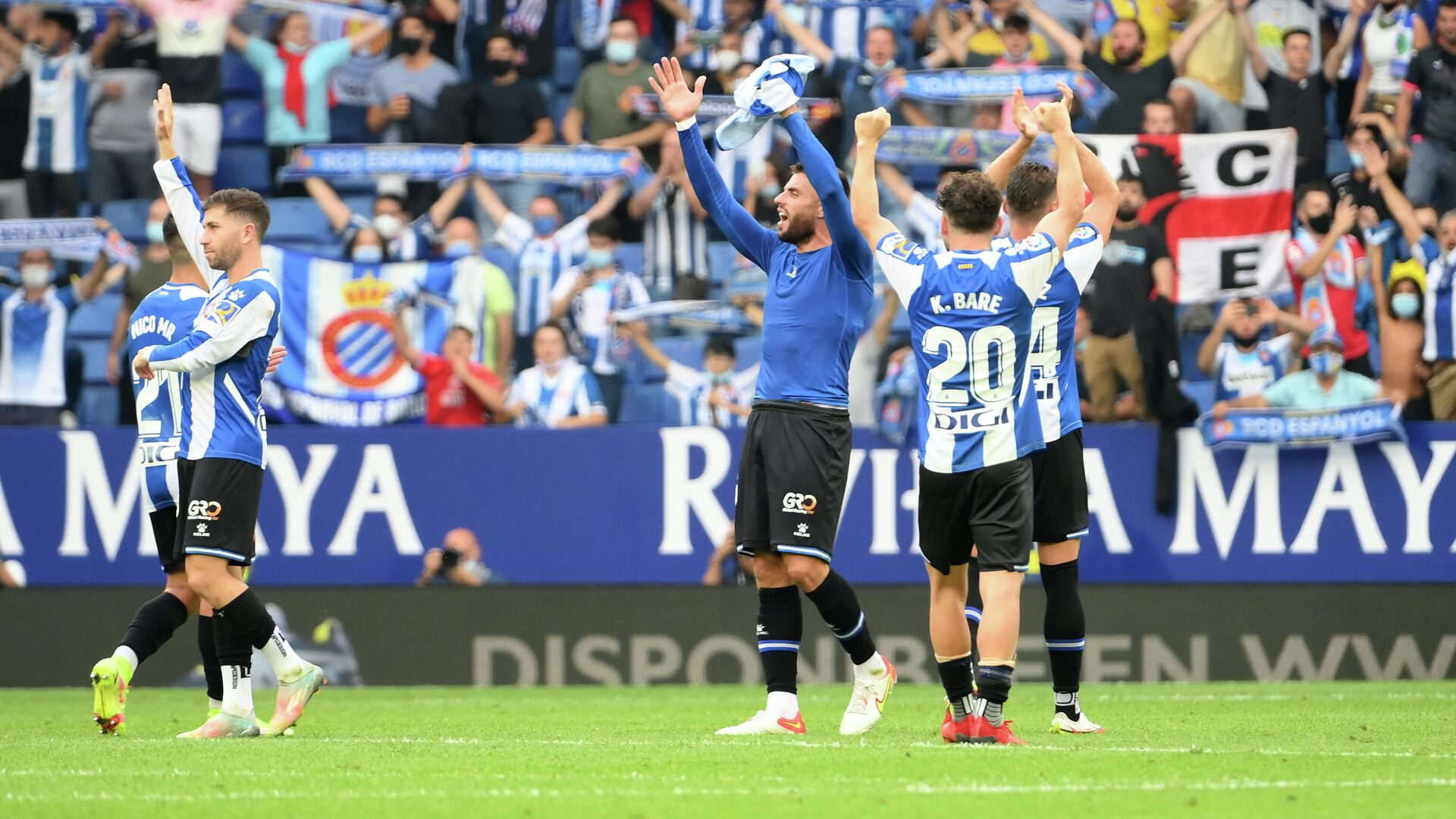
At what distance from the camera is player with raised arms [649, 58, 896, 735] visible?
23.8 ft

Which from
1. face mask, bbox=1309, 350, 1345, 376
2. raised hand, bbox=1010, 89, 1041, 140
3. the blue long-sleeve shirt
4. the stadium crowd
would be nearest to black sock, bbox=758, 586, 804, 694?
the blue long-sleeve shirt

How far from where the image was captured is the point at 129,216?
47.7 feet

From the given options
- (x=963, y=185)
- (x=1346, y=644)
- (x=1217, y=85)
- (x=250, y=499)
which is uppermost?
(x=1217, y=85)

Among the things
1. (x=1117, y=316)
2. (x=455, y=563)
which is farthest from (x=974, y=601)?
(x=455, y=563)

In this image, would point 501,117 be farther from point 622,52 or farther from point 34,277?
point 34,277

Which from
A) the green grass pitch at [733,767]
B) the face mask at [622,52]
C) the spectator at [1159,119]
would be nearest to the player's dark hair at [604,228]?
the face mask at [622,52]

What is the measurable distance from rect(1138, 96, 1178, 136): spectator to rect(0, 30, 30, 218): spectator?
869cm

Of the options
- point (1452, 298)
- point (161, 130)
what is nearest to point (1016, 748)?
point (161, 130)

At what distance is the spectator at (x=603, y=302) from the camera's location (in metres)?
→ 13.6

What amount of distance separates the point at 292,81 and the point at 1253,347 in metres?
7.58

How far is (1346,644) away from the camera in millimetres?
12250

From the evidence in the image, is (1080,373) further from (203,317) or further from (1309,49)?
(203,317)

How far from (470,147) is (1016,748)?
8.80 metres

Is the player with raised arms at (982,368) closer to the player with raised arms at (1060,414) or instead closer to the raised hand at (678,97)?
the player with raised arms at (1060,414)
